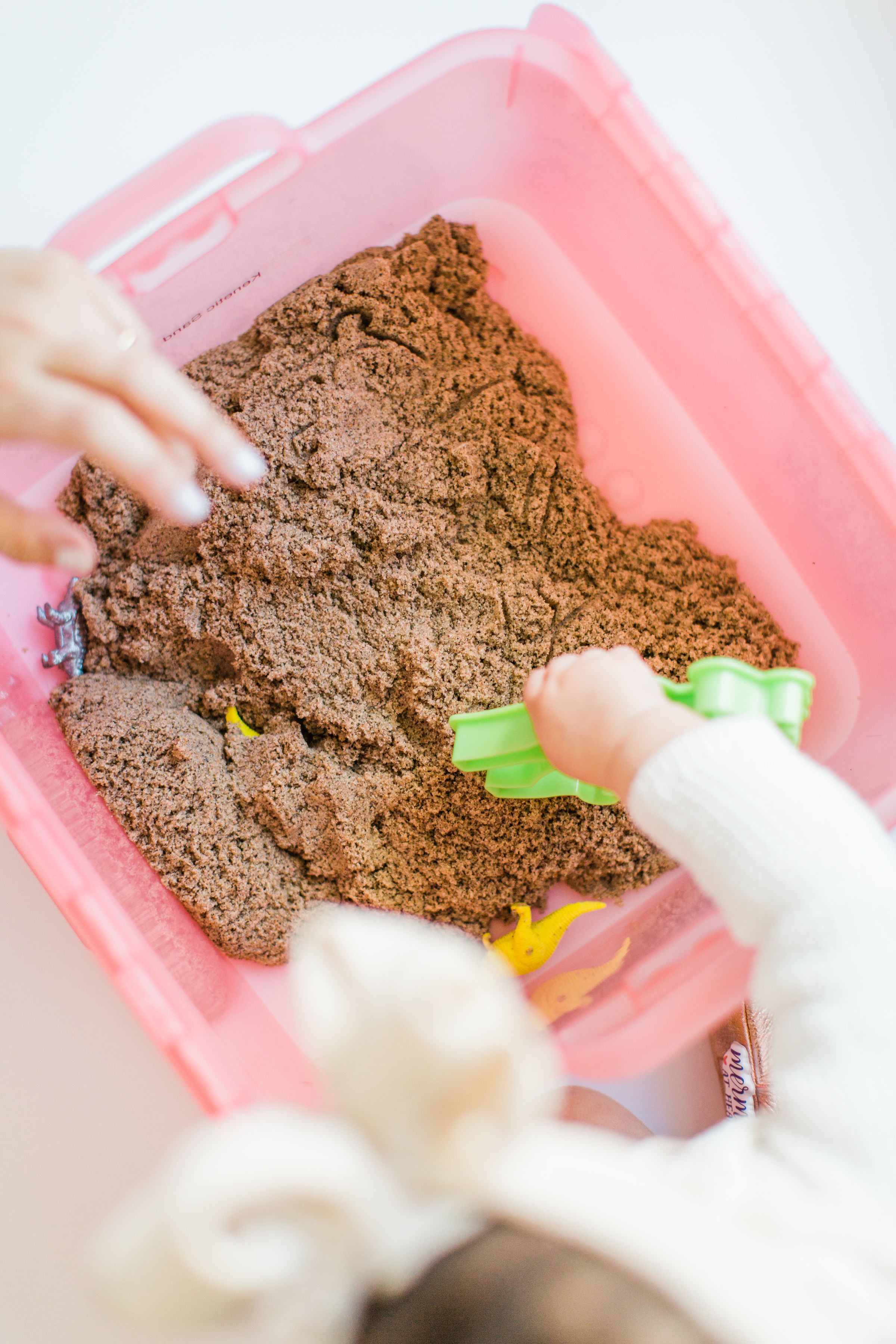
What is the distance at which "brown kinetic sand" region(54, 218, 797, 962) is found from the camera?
626 mm

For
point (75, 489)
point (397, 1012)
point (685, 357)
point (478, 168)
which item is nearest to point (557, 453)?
point (685, 357)

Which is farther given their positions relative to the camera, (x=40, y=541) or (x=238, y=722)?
(x=238, y=722)

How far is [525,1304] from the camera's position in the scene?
290 mm

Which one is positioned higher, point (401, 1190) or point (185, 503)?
point (185, 503)

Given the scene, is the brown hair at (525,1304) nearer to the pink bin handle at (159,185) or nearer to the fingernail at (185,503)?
the fingernail at (185,503)

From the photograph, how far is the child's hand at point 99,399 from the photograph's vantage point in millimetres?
378

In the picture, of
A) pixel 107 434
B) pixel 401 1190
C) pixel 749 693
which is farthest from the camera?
pixel 749 693

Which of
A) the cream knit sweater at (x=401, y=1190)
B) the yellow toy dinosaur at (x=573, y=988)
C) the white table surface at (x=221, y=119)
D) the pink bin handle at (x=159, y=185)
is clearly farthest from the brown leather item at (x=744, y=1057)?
the pink bin handle at (x=159, y=185)

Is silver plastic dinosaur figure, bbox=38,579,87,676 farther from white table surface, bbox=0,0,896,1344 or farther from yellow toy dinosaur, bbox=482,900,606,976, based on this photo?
yellow toy dinosaur, bbox=482,900,606,976

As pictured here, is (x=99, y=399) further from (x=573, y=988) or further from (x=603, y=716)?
(x=573, y=988)

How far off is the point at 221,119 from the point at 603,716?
0.60 m

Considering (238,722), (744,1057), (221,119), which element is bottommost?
(744,1057)

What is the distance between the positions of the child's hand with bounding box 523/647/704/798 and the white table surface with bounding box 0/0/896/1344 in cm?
35

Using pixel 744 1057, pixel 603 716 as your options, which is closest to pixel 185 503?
pixel 603 716
